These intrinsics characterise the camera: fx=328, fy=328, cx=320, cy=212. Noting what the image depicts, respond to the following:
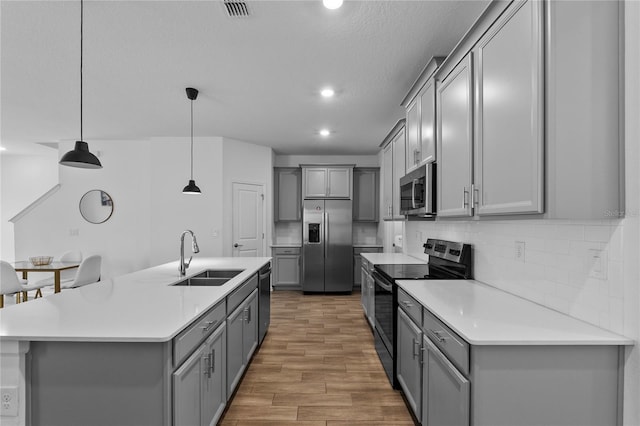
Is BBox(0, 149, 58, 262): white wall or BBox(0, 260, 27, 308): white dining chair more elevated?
BBox(0, 149, 58, 262): white wall

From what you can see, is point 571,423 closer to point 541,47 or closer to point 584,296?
point 584,296

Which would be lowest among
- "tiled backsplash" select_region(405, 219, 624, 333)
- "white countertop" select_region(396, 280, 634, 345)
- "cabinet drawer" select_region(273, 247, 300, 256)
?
"cabinet drawer" select_region(273, 247, 300, 256)

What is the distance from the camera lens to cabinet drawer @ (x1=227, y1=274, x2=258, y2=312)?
7.67ft

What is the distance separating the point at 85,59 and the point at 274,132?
268cm

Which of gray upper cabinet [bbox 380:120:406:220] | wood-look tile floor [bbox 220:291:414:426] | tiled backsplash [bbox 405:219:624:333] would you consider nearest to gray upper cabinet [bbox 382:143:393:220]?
gray upper cabinet [bbox 380:120:406:220]

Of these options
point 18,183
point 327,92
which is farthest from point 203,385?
point 18,183

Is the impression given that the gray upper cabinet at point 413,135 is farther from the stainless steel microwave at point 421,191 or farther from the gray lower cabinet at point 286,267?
the gray lower cabinet at point 286,267

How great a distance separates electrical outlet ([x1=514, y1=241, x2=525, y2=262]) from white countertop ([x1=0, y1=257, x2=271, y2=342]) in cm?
186

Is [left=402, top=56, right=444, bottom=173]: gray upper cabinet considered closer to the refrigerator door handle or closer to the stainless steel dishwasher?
the stainless steel dishwasher

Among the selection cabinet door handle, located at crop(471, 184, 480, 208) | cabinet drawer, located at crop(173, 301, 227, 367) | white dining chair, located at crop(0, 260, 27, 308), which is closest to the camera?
cabinet drawer, located at crop(173, 301, 227, 367)

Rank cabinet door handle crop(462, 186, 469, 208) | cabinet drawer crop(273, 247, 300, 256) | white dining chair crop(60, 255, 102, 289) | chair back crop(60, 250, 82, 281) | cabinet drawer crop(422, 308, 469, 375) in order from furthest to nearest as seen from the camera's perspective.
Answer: cabinet drawer crop(273, 247, 300, 256) → chair back crop(60, 250, 82, 281) → white dining chair crop(60, 255, 102, 289) → cabinet door handle crop(462, 186, 469, 208) → cabinet drawer crop(422, 308, 469, 375)

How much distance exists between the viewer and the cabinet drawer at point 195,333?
4.99 feet

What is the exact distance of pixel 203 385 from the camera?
71.2 inches

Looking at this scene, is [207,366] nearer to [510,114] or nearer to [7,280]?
[510,114]
